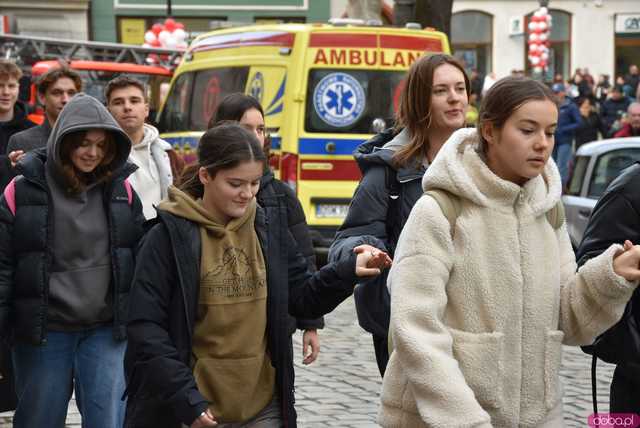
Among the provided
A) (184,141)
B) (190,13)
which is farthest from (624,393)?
(190,13)

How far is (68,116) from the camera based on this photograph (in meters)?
5.40

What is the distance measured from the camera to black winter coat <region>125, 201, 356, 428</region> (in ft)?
13.4

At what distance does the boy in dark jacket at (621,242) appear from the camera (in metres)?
3.93

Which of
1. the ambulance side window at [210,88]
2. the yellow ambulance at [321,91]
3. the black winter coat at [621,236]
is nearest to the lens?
the black winter coat at [621,236]

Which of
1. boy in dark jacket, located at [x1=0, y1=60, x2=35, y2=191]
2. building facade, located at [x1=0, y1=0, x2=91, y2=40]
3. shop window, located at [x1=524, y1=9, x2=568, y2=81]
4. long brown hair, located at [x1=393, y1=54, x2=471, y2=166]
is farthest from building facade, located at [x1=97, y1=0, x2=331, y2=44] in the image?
long brown hair, located at [x1=393, y1=54, x2=471, y2=166]

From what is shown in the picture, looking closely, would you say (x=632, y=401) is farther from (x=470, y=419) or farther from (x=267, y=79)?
(x=267, y=79)

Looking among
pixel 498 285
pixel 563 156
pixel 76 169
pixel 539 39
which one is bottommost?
pixel 563 156

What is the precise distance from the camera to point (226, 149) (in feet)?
14.1

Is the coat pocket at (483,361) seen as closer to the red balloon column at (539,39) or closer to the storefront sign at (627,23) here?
the red balloon column at (539,39)

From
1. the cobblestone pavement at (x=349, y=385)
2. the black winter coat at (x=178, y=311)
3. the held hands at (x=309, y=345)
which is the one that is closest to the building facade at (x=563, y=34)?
the cobblestone pavement at (x=349, y=385)

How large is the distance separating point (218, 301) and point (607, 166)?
9.07 m

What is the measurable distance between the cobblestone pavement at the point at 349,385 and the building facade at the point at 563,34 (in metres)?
34.8

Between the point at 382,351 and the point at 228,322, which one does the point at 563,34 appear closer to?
the point at 382,351

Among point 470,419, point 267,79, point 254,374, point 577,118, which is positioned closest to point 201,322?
point 254,374
